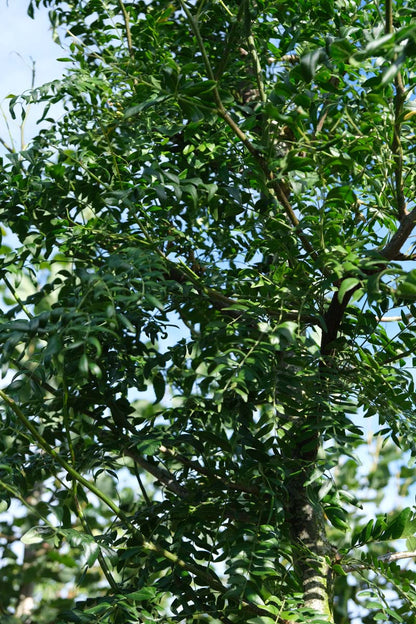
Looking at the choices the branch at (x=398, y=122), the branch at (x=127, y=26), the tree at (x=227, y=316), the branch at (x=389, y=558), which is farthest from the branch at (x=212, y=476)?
the branch at (x=127, y=26)

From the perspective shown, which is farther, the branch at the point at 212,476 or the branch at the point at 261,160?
the branch at the point at 212,476

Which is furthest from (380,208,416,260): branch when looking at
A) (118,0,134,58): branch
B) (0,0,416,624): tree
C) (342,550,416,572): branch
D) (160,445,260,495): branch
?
(118,0,134,58): branch

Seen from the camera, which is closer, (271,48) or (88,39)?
(271,48)

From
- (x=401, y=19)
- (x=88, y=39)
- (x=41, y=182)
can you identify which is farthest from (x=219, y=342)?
(x=88, y=39)

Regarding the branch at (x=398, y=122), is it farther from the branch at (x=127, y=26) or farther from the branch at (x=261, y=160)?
the branch at (x=127, y=26)

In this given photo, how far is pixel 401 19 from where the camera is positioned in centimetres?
134

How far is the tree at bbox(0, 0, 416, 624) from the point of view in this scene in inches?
41.1

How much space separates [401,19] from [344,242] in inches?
17.1

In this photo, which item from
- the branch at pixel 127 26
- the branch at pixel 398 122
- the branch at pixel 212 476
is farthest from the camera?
the branch at pixel 127 26

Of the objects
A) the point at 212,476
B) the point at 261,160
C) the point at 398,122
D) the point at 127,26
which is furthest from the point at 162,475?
the point at 127,26

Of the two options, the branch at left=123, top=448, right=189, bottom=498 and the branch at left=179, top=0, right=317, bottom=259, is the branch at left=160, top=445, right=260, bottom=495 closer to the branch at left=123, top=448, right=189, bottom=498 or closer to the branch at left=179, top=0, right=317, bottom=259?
the branch at left=123, top=448, right=189, bottom=498

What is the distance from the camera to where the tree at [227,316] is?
1.04m

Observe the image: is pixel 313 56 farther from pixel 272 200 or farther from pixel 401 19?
pixel 401 19

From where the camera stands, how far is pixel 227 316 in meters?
1.29
